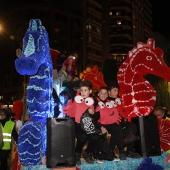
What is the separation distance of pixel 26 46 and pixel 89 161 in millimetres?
2076

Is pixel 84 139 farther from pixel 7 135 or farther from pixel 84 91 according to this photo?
pixel 7 135

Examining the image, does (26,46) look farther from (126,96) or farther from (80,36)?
(80,36)

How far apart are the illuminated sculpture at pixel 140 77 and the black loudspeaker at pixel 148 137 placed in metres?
0.15

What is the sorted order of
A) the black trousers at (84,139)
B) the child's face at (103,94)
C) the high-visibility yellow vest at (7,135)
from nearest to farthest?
the black trousers at (84,139) < the child's face at (103,94) < the high-visibility yellow vest at (7,135)

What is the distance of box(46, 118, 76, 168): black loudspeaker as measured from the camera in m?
4.09

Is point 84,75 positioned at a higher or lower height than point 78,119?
higher

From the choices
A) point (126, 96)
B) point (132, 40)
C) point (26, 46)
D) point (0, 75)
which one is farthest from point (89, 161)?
point (132, 40)

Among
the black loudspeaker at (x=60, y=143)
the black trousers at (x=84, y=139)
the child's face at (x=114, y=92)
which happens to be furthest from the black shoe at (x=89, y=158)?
the child's face at (x=114, y=92)

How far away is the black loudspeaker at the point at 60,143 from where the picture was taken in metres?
4.09

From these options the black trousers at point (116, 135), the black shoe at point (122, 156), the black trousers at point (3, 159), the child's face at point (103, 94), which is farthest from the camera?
the black trousers at point (3, 159)

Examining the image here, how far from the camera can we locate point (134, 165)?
180 inches

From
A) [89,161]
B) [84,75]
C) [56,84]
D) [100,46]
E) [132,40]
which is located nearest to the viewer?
[89,161]

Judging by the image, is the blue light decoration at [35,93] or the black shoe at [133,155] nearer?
the blue light decoration at [35,93]

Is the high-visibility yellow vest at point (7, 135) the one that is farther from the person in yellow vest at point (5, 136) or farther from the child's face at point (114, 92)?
the child's face at point (114, 92)
